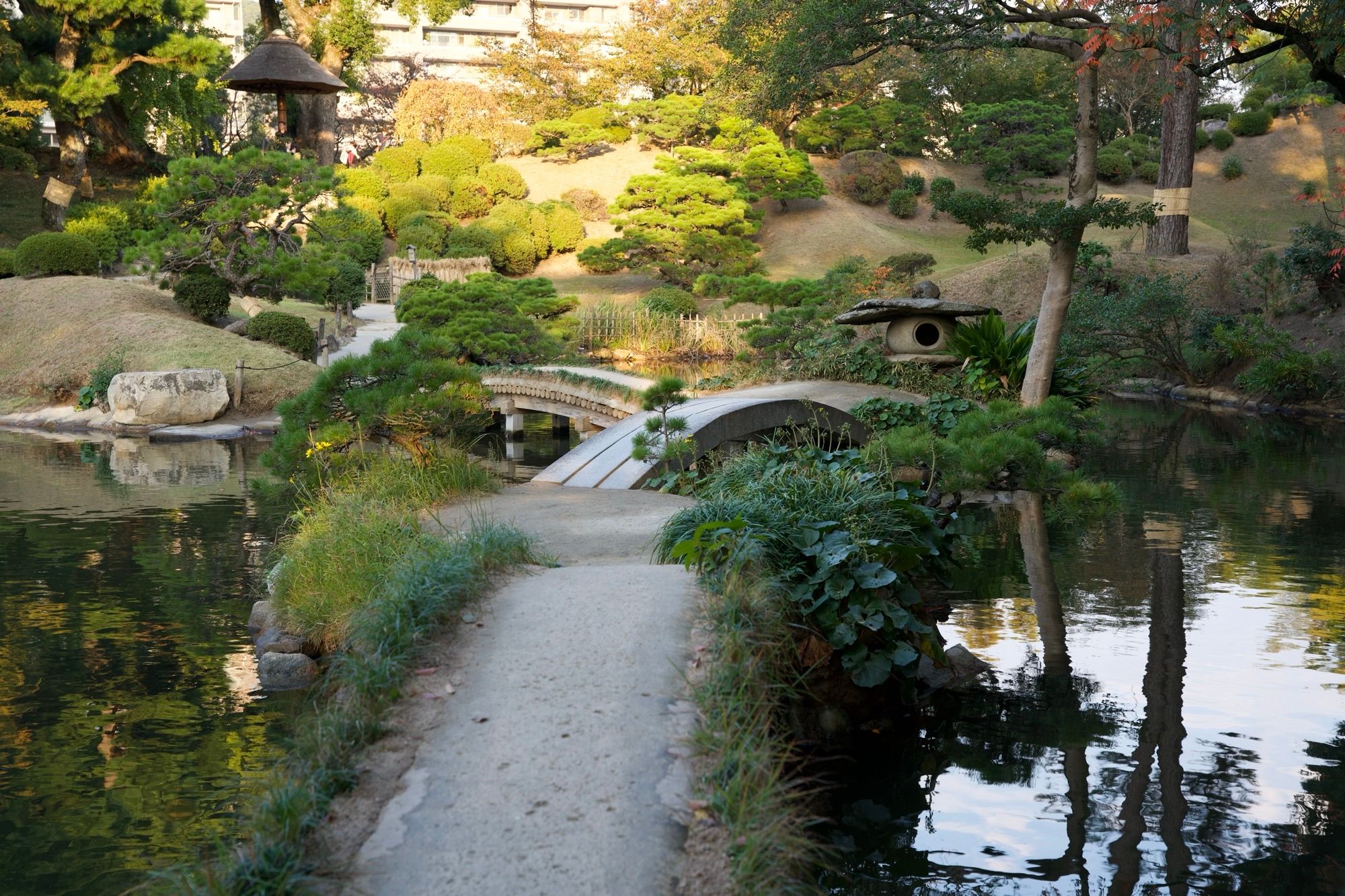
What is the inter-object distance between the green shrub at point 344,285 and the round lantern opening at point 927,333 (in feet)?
35.2

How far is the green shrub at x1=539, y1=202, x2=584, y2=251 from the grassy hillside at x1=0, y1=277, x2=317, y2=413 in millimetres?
12555

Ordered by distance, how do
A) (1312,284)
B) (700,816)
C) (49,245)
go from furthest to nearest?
(49,245) → (1312,284) → (700,816)

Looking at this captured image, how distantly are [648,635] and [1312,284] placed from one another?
19090 millimetres

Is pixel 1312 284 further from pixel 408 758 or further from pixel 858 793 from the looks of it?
pixel 408 758

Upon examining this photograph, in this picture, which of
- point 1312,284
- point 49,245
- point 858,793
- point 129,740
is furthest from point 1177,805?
point 49,245

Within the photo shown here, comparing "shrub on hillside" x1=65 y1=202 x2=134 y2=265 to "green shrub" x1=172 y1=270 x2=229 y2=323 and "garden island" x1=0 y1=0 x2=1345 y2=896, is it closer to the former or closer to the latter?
"garden island" x1=0 y1=0 x2=1345 y2=896

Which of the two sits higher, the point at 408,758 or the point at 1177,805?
the point at 408,758

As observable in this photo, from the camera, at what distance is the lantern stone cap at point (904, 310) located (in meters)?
14.7

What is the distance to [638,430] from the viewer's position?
10625mm

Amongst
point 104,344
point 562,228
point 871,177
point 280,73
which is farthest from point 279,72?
point 871,177

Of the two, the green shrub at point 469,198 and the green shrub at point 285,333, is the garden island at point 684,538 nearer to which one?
the green shrub at point 285,333

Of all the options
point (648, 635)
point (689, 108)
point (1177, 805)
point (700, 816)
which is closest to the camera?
point (700, 816)

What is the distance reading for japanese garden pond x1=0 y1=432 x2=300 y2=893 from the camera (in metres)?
4.87

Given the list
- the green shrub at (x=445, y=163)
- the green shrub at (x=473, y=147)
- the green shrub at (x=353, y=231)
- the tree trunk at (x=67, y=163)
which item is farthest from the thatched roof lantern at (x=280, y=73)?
the green shrub at (x=473, y=147)
